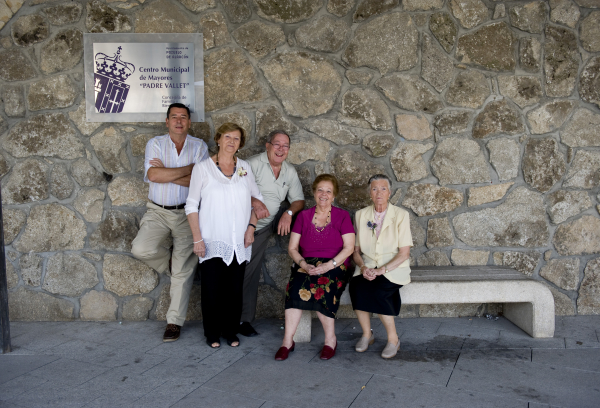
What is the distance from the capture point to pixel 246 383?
253cm

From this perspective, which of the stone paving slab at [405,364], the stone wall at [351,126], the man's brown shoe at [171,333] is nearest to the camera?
the stone paving slab at [405,364]

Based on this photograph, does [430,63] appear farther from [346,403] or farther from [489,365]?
[346,403]

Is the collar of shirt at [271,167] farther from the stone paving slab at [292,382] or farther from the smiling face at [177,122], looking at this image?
the stone paving slab at [292,382]

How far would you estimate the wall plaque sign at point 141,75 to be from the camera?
11.4ft

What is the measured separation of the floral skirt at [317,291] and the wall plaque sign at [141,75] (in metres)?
1.43

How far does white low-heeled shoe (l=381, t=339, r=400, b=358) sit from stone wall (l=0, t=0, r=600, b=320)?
36.1 inches

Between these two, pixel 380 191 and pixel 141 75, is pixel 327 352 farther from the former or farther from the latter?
pixel 141 75

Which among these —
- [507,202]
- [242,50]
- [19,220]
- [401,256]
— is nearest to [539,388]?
[401,256]

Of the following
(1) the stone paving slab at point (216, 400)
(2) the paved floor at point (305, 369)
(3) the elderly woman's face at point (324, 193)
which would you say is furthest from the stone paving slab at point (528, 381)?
(3) the elderly woman's face at point (324, 193)

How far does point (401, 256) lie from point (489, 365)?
0.79 meters

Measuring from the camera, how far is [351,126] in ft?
11.7

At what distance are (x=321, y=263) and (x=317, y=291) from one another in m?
0.17

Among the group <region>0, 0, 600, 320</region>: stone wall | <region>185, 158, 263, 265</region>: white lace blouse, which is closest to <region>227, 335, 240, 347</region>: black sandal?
<region>185, 158, 263, 265</region>: white lace blouse

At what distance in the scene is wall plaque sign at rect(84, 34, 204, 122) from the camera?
348cm
